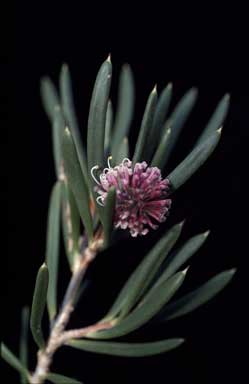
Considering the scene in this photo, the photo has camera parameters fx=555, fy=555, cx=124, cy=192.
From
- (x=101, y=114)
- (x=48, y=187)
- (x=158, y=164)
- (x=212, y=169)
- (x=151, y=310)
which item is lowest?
(x=212, y=169)

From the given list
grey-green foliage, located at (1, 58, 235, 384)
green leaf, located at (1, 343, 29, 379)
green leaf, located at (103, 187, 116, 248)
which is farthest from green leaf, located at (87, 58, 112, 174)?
green leaf, located at (1, 343, 29, 379)

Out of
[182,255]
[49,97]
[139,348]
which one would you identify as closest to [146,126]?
[182,255]

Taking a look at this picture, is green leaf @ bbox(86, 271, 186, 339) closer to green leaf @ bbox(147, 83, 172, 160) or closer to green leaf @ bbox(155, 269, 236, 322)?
green leaf @ bbox(155, 269, 236, 322)

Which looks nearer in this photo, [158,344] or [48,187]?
[158,344]

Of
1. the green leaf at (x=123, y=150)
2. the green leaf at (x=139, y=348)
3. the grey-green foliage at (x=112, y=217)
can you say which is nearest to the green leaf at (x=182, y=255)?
the grey-green foliage at (x=112, y=217)

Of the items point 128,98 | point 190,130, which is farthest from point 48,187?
point 128,98

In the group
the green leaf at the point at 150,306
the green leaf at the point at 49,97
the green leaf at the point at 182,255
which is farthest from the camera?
the green leaf at the point at 49,97

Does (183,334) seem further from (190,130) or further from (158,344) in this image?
(158,344)

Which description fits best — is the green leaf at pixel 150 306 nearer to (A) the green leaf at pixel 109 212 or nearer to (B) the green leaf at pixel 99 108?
(A) the green leaf at pixel 109 212
